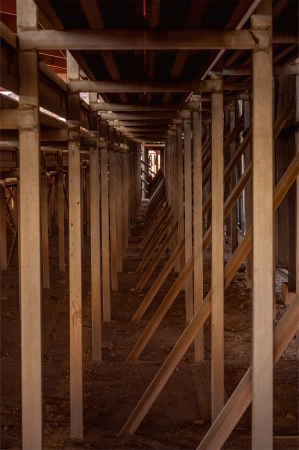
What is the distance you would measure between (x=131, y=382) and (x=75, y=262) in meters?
1.84

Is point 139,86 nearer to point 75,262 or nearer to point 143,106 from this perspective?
point 143,106

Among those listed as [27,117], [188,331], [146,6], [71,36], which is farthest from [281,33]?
[188,331]

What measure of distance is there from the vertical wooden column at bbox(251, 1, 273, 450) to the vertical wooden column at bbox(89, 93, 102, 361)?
2.55 meters

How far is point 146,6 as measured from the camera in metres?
2.80

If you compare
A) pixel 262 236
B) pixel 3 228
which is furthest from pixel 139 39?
pixel 3 228

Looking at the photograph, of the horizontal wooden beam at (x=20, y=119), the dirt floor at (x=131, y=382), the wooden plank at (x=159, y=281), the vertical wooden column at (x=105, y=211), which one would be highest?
the horizontal wooden beam at (x=20, y=119)

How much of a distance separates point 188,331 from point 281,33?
2.29 metres

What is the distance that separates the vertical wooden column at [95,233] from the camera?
5094 millimetres

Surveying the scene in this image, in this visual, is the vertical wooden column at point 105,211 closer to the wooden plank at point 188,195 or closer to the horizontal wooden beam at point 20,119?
the wooden plank at point 188,195

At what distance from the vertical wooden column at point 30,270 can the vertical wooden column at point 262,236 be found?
114 centimetres

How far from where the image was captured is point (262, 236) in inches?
107

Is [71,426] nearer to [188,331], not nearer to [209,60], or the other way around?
[188,331]

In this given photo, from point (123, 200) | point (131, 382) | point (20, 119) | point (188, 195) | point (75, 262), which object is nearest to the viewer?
point (20, 119)

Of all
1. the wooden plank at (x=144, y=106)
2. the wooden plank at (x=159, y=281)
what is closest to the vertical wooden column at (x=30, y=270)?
the wooden plank at (x=144, y=106)
